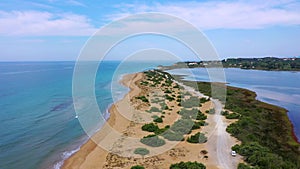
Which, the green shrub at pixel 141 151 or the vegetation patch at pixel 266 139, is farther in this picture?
the green shrub at pixel 141 151

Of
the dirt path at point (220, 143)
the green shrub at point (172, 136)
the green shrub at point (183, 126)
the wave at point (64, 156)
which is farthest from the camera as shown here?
the green shrub at point (183, 126)

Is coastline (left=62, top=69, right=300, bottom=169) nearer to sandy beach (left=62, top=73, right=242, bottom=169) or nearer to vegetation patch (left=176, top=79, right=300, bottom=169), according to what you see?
sandy beach (left=62, top=73, right=242, bottom=169)

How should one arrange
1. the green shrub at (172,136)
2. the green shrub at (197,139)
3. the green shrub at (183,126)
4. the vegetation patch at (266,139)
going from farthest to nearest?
the green shrub at (183,126)
the green shrub at (172,136)
the green shrub at (197,139)
the vegetation patch at (266,139)

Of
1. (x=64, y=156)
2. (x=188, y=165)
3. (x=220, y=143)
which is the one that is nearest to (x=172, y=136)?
(x=220, y=143)

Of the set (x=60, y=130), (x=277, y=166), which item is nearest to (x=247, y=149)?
(x=277, y=166)

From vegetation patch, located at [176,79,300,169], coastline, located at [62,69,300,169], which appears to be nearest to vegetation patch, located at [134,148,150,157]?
coastline, located at [62,69,300,169]

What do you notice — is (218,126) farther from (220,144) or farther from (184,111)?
(184,111)

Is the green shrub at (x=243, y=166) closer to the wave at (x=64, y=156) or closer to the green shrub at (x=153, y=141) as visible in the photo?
the green shrub at (x=153, y=141)

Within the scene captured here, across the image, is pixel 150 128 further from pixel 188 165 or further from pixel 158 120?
pixel 188 165

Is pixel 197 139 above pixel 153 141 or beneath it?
above

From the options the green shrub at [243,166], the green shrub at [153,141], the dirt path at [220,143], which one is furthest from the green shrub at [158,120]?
the green shrub at [243,166]

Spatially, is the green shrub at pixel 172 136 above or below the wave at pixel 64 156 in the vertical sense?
above
